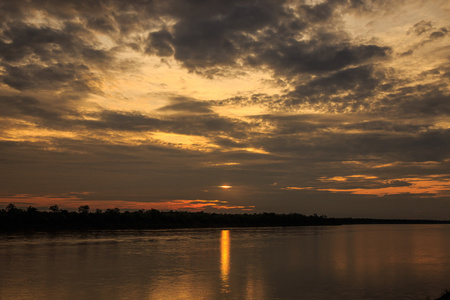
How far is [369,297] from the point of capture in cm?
2331

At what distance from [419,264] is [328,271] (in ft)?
39.9

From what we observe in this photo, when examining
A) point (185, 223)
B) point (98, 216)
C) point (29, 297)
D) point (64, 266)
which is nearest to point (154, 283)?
point (29, 297)

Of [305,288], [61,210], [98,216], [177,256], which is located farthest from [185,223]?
[305,288]

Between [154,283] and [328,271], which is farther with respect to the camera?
[328,271]

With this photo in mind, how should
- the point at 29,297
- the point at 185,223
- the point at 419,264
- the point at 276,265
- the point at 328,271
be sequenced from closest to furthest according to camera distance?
the point at 29,297 → the point at 328,271 → the point at 276,265 → the point at 419,264 → the point at 185,223

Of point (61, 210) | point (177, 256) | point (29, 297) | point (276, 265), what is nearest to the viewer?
point (29, 297)

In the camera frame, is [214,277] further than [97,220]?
No

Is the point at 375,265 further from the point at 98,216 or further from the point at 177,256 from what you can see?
the point at 98,216

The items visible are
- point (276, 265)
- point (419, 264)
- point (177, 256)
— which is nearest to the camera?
point (276, 265)

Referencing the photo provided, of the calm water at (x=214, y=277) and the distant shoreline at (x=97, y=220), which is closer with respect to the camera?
the calm water at (x=214, y=277)

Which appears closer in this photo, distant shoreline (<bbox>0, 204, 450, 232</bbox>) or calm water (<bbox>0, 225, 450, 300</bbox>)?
calm water (<bbox>0, 225, 450, 300</bbox>)

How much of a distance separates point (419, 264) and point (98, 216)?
108m

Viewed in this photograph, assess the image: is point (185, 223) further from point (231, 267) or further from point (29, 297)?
point (29, 297)

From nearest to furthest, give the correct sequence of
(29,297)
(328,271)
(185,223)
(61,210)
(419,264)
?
(29,297)
(328,271)
(419,264)
(61,210)
(185,223)
